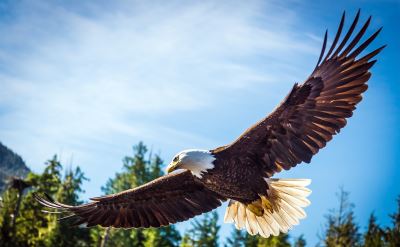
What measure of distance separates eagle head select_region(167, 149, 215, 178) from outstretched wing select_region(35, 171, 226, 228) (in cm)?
102

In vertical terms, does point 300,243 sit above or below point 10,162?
below

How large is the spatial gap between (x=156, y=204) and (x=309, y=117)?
2766mm

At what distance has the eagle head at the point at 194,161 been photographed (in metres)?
6.88

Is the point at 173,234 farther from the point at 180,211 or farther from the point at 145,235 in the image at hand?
the point at 180,211

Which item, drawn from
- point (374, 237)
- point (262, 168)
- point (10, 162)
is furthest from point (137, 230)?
point (10, 162)

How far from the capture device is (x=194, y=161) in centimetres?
691

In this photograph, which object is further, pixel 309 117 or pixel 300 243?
pixel 300 243

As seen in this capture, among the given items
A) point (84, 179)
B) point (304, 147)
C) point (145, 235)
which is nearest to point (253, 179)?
point (304, 147)

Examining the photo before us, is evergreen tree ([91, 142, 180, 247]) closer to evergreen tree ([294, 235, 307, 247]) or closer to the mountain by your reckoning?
evergreen tree ([294, 235, 307, 247])

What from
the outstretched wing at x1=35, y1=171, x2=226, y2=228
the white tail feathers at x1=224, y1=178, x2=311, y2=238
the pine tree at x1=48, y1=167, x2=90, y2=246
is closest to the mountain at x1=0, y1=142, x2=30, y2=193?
the pine tree at x1=48, y1=167, x2=90, y2=246

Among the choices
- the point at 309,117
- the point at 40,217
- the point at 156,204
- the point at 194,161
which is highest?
the point at 40,217

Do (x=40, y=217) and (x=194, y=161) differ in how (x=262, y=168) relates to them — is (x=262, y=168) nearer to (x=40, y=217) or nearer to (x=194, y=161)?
(x=194, y=161)

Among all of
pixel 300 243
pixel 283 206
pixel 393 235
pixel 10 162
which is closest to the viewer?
pixel 283 206

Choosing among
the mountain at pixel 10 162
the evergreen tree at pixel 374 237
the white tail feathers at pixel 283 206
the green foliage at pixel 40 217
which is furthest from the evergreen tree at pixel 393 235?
the mountain at pixel 10 162
